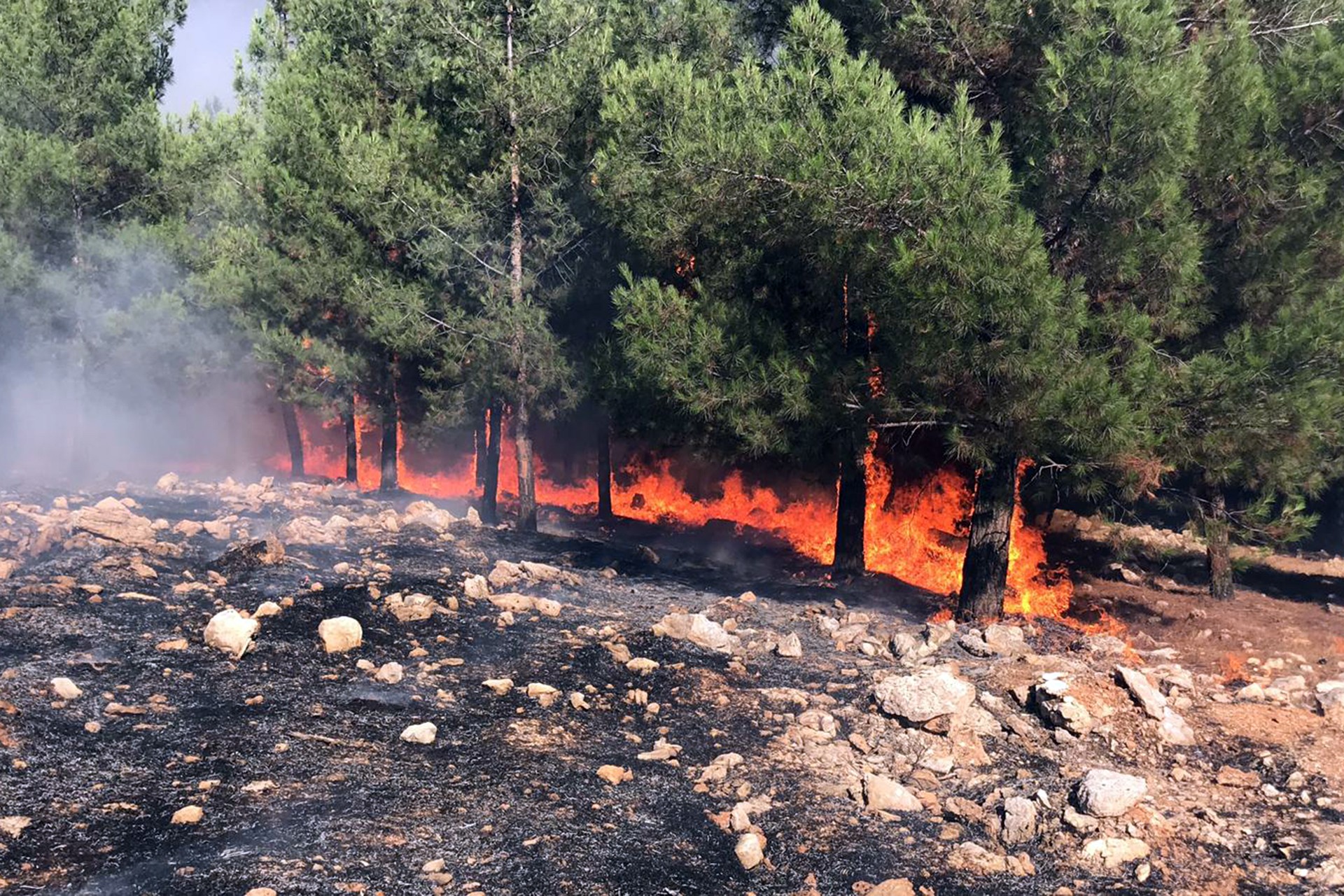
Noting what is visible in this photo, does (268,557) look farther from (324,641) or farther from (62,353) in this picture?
(62,353)

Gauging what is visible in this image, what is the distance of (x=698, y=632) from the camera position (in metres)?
11.4

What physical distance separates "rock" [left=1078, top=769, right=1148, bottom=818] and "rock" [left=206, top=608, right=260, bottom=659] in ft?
26.0

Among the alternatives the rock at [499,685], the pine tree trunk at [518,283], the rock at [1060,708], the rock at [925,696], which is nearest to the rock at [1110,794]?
the rock at [1060,708]

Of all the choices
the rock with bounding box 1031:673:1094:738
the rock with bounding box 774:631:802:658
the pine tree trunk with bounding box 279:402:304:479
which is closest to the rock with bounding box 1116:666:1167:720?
the rock with bounding box 1031:673:1094:738

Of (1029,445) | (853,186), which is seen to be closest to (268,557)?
(853,186)

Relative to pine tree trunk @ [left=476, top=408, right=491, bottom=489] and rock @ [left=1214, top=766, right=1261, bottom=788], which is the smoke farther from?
rock @ [left=1214, top=766, right=1261, bottom=788]

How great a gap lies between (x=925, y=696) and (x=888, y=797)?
4.90 ft

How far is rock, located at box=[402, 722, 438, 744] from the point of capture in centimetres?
827

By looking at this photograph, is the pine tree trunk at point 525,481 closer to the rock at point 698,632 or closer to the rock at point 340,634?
the rock at point 698,632

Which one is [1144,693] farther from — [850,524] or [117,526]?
[117,526]

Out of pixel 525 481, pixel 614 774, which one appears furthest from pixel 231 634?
pixel 525 481

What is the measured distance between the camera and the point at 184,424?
4025 cm

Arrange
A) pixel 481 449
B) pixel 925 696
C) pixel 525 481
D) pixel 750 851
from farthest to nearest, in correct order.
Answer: pixel 481 449, pixel 525 481, pixel 925 696, pixel 750 851

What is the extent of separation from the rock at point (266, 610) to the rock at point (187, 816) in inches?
170
